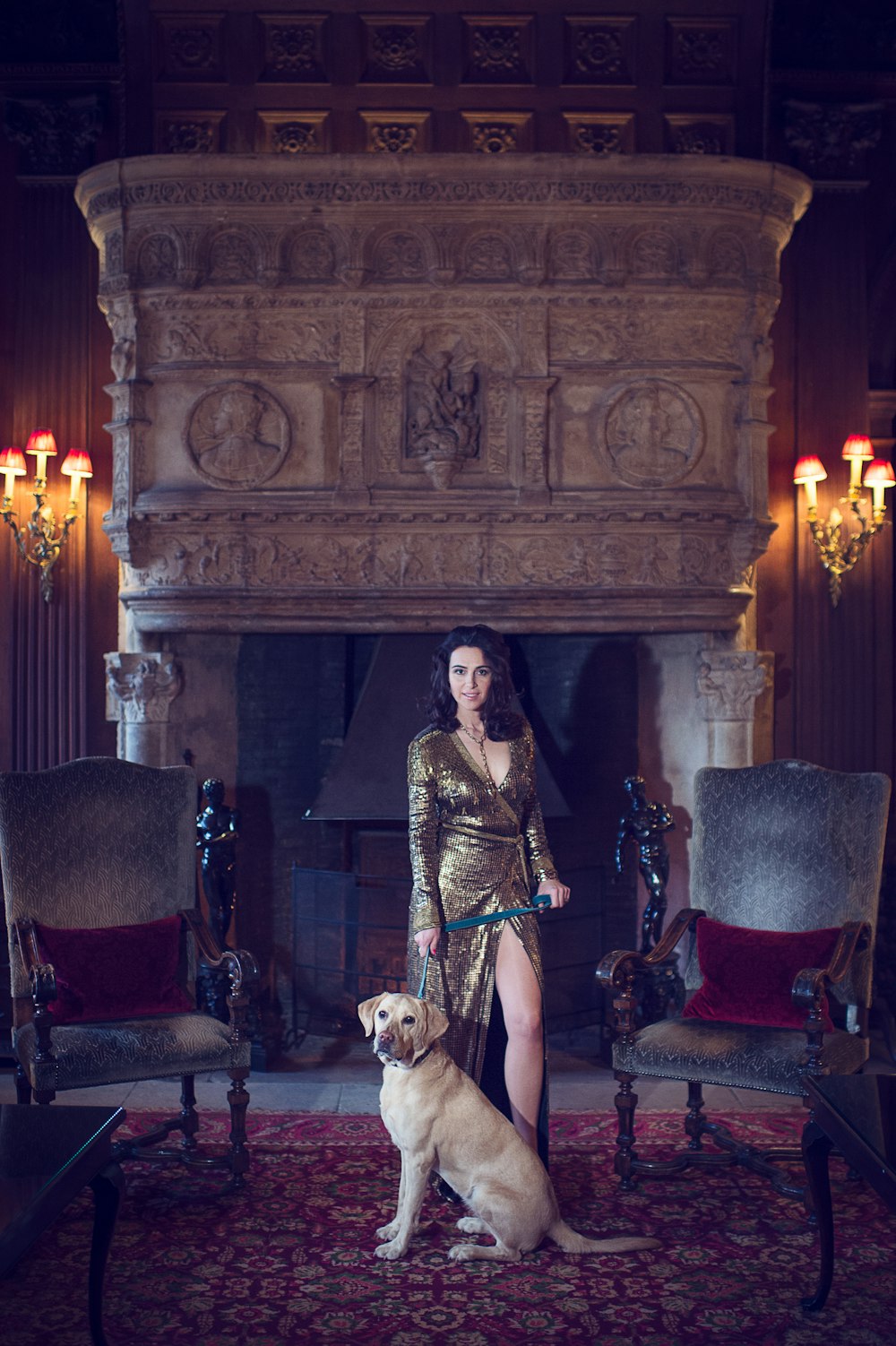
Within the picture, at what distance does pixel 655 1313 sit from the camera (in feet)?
10.4

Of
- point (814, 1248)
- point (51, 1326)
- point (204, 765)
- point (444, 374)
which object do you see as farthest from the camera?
point (204, 765)

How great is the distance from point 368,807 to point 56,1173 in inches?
121

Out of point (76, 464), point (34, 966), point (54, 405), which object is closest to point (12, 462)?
point (76, 464)

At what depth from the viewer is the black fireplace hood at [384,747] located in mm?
5781

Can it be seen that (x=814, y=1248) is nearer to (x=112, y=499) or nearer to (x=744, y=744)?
(x=744, y=744)

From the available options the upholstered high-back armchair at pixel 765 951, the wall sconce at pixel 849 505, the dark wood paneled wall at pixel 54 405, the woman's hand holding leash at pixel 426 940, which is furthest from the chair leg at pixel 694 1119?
the dark wood paneled wall at pixel 54 405

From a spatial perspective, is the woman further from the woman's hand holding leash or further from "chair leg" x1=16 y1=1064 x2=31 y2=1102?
"chair leg" x1=16 y1=1064 x2=31 y2=1102

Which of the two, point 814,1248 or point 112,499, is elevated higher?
point 112,499

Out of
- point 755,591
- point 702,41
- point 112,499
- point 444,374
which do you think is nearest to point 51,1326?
point 112,499

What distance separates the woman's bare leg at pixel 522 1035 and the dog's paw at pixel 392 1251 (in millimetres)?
460

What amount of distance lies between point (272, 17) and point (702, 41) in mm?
1863

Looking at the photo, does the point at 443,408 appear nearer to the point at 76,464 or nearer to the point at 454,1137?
the point at 76,464

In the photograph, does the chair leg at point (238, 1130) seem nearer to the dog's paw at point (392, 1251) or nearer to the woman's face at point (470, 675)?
the dog's paw at point (392, 1251)

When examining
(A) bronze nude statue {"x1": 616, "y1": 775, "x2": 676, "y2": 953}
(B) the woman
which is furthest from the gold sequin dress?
(A) bronze nude statue {"x1": 616, "y1": 775, "x2": 676, "y2": 953}
